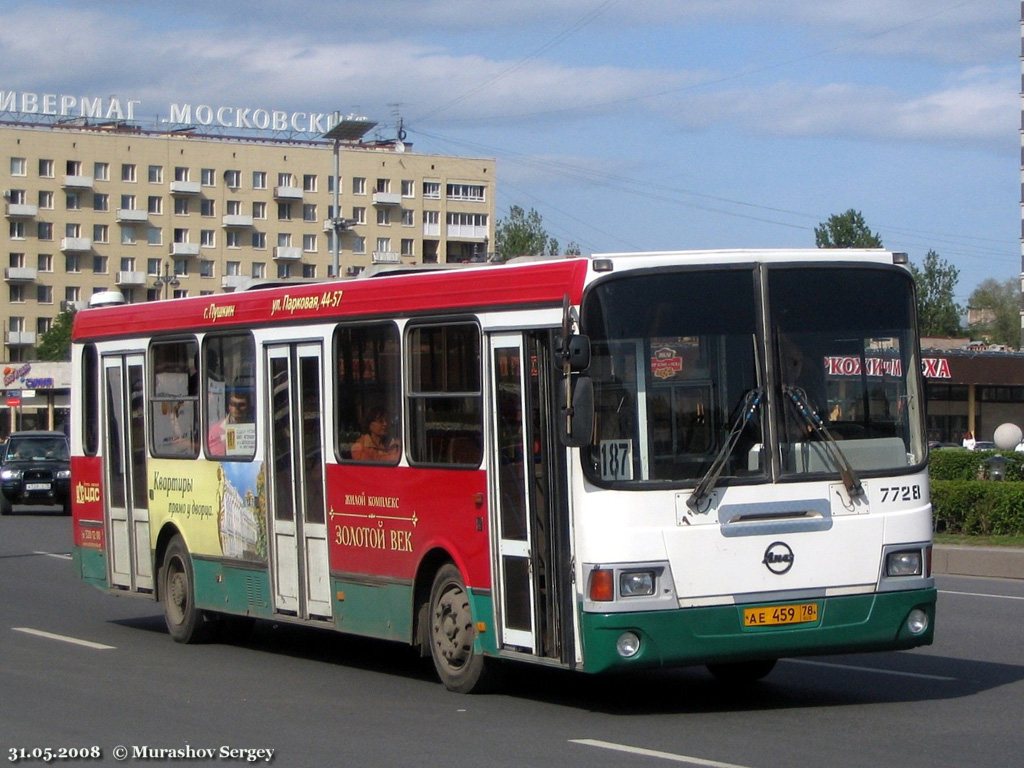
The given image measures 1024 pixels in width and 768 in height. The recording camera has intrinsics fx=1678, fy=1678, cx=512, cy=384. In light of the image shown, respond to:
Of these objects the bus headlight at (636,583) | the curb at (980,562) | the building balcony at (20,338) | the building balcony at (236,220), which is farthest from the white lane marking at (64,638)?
the building balcony at (236,220)

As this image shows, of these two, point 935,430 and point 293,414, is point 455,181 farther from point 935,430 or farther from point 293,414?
point 293,414

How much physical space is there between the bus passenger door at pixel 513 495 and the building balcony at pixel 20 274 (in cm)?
10919

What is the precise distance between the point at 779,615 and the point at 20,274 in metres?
111

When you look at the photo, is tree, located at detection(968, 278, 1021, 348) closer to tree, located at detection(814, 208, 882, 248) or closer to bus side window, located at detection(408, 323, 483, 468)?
tree, located at detection(814, 208, 882, 248)

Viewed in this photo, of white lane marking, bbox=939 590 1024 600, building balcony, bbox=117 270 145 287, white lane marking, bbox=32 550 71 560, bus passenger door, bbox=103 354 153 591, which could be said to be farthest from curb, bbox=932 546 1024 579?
building balcony, bbox=117 270 145 287

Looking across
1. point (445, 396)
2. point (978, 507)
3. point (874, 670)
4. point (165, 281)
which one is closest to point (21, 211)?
point (165, 281)

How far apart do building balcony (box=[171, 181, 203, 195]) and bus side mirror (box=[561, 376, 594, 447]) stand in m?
112

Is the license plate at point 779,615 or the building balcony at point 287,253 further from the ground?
the building balcony at point 287,253

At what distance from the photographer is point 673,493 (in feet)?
31.1

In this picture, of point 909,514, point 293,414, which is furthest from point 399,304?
point 909,514

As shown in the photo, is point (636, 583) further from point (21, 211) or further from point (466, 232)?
point (466, 232)

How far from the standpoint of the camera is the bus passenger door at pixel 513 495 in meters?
10.1

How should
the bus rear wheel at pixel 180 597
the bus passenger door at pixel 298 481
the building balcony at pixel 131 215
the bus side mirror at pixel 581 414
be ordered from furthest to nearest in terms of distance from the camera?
the building balcony at pixel 131 215
the bus rear wheel at pixel 180 597
the bus passenger door at pixel 298 481
the bus side mirror at pixel 581 414

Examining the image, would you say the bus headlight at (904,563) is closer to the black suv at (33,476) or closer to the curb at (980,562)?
the curb at (980,562)
